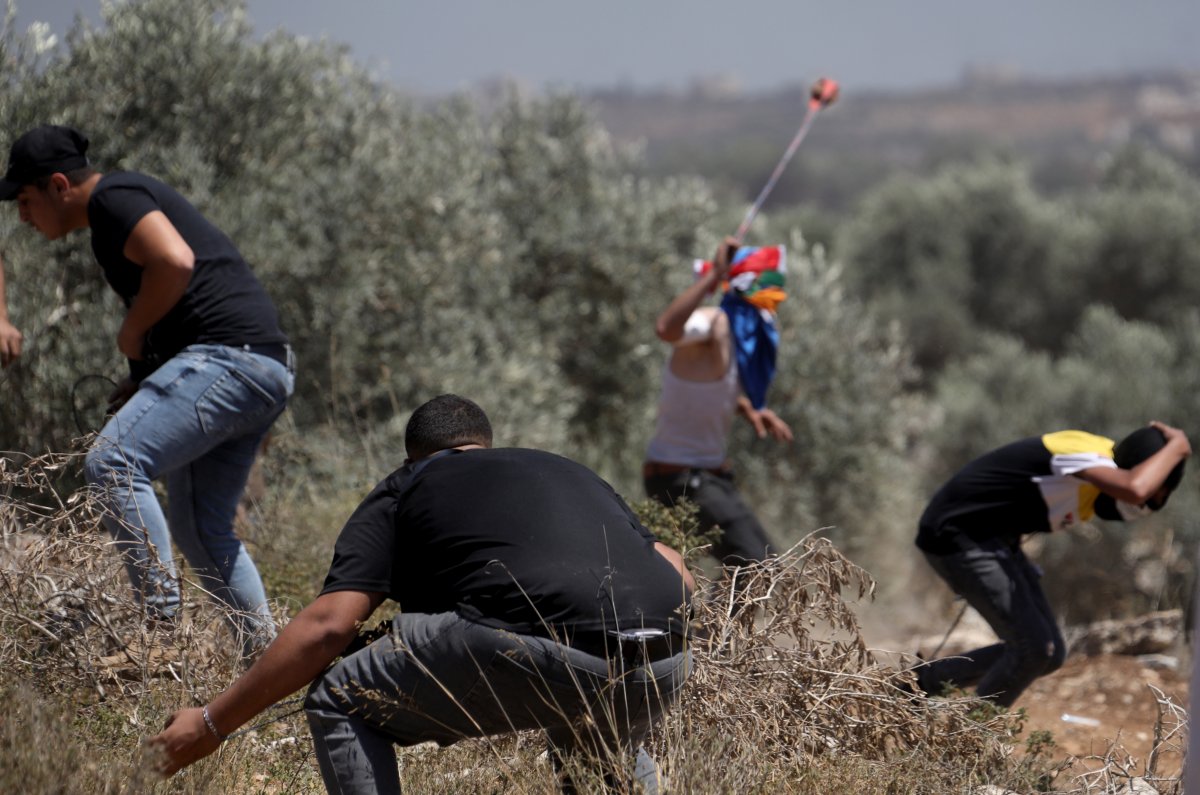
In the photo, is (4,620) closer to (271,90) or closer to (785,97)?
(271,90)

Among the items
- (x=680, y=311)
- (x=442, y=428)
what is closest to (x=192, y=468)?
(x=442, y=428)

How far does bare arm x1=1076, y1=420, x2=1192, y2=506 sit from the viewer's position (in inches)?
185

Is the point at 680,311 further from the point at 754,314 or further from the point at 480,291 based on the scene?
the point at 480,291

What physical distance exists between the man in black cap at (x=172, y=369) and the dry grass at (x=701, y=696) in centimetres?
14

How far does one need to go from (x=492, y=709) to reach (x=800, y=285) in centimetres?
973

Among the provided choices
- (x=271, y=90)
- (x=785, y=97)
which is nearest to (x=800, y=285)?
→ (x=271, y=90)

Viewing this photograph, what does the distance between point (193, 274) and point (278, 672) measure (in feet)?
5.95

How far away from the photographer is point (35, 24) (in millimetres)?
7566

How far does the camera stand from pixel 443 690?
2.90 m

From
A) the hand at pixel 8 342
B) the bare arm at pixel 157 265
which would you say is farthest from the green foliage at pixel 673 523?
the hand at pixel 8 342

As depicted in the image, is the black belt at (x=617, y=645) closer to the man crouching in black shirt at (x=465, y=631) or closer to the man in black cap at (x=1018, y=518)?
the man crouching in black shirt at (x=465, y=631)

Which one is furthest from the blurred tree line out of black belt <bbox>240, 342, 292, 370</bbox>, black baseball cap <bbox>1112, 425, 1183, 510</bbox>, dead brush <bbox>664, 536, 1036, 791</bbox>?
black belt <bbox>240, 342, 292, 370</bbox>

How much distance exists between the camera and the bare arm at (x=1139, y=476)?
470 centimetres

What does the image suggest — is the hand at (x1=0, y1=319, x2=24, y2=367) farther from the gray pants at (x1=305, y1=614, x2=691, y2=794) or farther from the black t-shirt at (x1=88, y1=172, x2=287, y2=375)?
the gray pants at (x1=305, y1=614, x2=691, y2=794)
